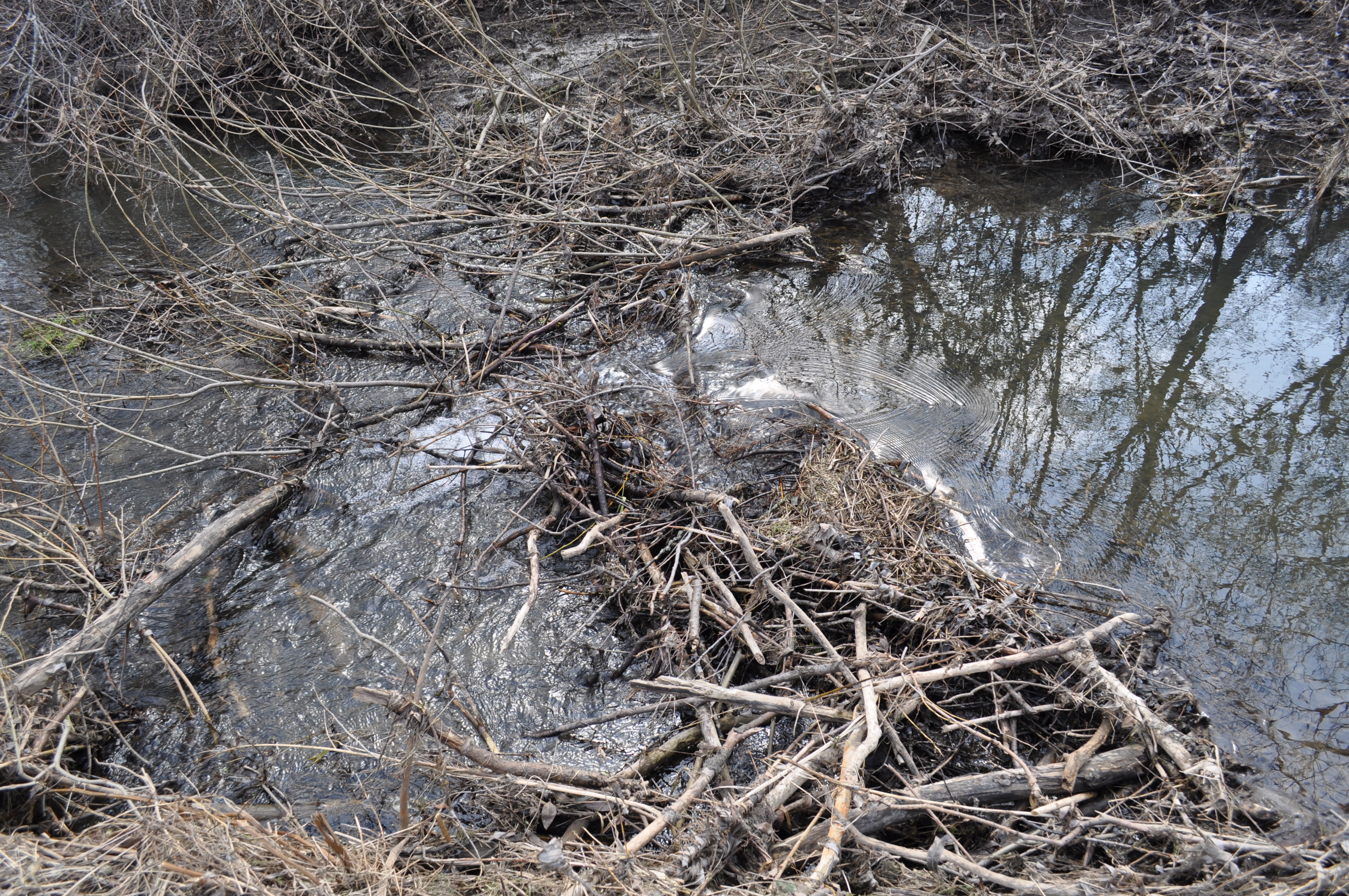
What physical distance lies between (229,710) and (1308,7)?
11309 mm

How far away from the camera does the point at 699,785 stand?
104 inches

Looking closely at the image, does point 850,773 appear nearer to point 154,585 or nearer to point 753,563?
point 753,563

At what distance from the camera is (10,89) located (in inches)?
332

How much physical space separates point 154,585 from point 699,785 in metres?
2.58

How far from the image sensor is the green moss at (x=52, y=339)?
563 centimetres

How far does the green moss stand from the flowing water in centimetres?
35

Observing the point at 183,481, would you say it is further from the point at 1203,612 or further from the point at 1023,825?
the point at 1203,612

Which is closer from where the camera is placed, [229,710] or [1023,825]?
[1023,825]

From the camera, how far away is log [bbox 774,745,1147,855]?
2.65 m

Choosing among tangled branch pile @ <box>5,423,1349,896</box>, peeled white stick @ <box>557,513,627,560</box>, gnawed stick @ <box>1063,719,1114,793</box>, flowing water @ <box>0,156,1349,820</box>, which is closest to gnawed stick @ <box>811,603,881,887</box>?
tangled branch pile @ <box>5,423,1349,896</box>

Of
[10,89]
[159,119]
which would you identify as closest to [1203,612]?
[159,119]

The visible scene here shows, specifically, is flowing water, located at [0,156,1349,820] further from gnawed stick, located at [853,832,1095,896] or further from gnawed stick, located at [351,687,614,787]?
gnawed stick, located at [853,832,1095,896]

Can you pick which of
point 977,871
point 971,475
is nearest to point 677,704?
Answer: point 977,871

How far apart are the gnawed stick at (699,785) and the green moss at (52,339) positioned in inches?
219
